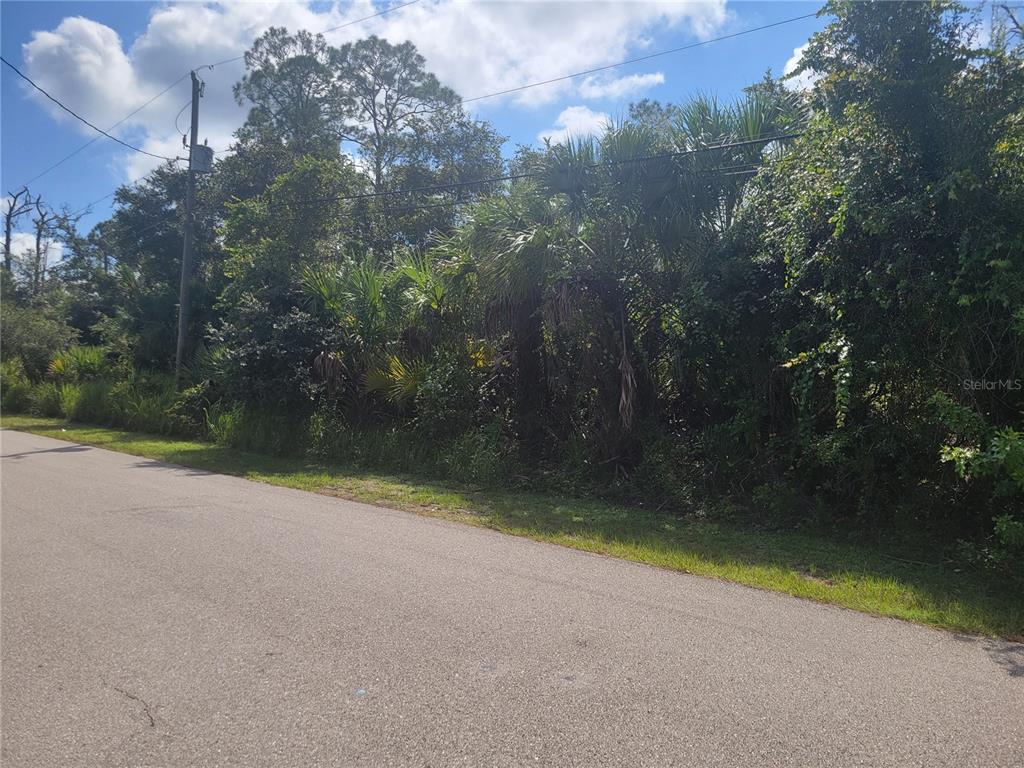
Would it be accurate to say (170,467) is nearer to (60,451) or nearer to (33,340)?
(60,451)

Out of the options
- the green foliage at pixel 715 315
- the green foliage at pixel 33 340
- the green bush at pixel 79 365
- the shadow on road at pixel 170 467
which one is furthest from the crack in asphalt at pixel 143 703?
the green foliage at pixel 33 340

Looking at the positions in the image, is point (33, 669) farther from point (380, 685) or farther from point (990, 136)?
point (990, 136)

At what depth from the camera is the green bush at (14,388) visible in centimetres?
2752

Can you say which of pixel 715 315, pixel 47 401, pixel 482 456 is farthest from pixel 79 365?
pixel 715 315

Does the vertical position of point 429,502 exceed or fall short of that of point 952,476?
it falls short

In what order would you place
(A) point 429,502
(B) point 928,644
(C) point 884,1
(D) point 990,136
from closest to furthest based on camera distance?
(B) point 928,644, (D) point 990,136, (C) point 884,1, (A) point 429,502

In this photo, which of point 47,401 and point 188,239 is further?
point 47,401

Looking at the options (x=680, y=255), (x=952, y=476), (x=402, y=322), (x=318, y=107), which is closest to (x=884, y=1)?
(x=680, y=255)

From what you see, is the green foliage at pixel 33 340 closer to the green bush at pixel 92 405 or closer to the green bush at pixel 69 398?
the green bush at pixel 69 398

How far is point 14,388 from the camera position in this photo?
27.9 meters

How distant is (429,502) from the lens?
10023mm

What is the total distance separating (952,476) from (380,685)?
257 inches

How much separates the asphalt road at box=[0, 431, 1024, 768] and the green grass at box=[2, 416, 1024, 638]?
17.0 inches

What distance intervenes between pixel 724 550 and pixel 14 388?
29.3m
